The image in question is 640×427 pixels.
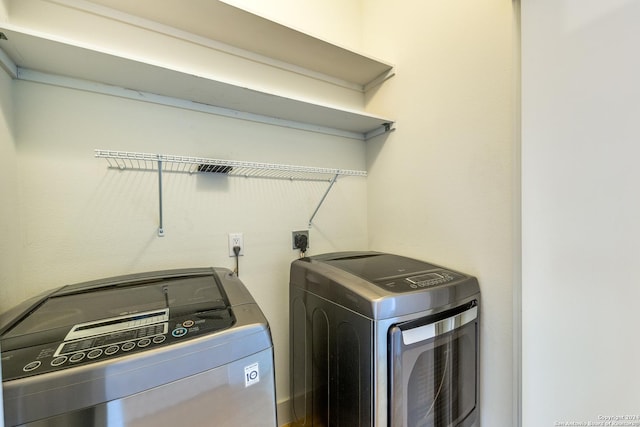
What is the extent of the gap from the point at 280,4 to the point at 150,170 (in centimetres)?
118

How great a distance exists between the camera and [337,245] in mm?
1656

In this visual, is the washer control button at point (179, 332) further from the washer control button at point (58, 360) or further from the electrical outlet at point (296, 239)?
the electrical outlet at point (296, 239)

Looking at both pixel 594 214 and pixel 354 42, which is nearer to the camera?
pixel 594 214

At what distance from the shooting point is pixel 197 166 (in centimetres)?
124

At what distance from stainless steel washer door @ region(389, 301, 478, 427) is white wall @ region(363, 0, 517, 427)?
10cm

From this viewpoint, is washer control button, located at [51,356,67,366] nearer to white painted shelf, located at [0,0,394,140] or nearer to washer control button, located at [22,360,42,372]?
washer control button, located at [22,360,42,372]

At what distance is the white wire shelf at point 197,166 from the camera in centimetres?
100

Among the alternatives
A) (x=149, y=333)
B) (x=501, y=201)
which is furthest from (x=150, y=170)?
(x=501, y=201)

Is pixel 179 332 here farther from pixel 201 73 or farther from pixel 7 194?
pixel 201 73

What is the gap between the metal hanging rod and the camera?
3.28 ft

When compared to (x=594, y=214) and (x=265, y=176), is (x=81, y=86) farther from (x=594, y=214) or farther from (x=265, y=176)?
(x=594, y=214)

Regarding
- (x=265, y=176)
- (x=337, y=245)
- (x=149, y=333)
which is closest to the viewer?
(x=149, y=333)

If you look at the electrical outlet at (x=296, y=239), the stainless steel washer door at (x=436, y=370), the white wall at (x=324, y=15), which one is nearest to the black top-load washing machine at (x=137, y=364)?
the stainless steel washer door at (x=436, y=370)

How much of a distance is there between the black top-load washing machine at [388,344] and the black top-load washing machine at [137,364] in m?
0.36
